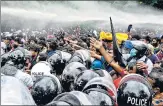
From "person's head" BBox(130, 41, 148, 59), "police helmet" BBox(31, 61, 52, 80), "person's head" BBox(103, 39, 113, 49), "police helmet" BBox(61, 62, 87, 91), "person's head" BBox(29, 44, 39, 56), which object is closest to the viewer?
"police helmet" BBox(61, 62, 87, 91)

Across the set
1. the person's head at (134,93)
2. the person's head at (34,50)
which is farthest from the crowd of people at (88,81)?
the person's head at (34,50)

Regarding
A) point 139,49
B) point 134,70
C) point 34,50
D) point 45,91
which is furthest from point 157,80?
point 34,50

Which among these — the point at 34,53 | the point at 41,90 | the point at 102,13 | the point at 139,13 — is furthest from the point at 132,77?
the point at 139,13

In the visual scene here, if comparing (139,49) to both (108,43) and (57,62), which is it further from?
(57,62)

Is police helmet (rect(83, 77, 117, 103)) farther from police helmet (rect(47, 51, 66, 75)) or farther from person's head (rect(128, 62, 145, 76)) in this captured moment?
police helmet (rect(47, 51, 66, 75))

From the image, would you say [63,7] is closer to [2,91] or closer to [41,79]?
[41,79]

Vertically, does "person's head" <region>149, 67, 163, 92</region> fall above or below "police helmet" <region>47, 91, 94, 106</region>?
below

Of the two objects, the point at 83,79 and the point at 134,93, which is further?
the point at 83,79

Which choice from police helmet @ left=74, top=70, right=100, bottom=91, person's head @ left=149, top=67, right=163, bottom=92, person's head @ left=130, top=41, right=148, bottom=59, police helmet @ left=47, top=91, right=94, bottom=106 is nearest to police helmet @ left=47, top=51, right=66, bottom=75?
person's head @ left=130, top=41, right=148, bottom=59

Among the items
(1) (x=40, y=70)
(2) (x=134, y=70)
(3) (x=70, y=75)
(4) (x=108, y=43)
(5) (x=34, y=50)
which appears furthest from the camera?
(5) (x=34, y=50)

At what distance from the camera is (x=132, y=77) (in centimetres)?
473

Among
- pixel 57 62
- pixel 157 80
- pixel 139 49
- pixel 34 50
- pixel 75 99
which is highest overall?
pixel 75 99

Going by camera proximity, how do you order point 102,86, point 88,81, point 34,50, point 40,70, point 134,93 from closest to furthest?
point 134,93 → point 102,86 → point 88,81 → point 40,70 → point 34,50

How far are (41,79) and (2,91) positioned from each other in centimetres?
175
